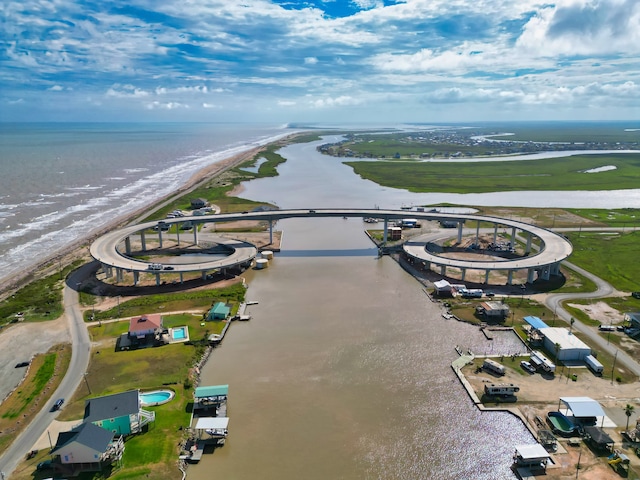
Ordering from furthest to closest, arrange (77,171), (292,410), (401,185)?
(77,171) < (401,185) < (292,410)

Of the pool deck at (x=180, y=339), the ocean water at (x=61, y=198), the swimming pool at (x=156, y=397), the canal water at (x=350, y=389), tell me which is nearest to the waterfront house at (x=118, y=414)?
the swimming pool at (x=156, y=397)

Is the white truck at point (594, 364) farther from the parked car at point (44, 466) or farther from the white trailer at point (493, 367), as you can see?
the parked car at point (44, 466)

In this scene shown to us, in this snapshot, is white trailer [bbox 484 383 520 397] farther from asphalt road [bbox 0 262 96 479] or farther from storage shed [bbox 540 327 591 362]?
asphalt road [bbox 0 262 96 479]

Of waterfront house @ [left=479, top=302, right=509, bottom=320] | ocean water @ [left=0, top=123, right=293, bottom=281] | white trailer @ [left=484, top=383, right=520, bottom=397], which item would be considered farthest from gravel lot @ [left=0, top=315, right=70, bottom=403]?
waterfront house @ [left=479, top=302, right=509, bottom=320]

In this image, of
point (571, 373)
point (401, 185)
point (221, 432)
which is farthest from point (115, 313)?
point (401, 185)

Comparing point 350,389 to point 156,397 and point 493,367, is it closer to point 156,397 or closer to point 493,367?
point 493,367

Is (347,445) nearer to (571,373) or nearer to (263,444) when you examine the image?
(263,444)
